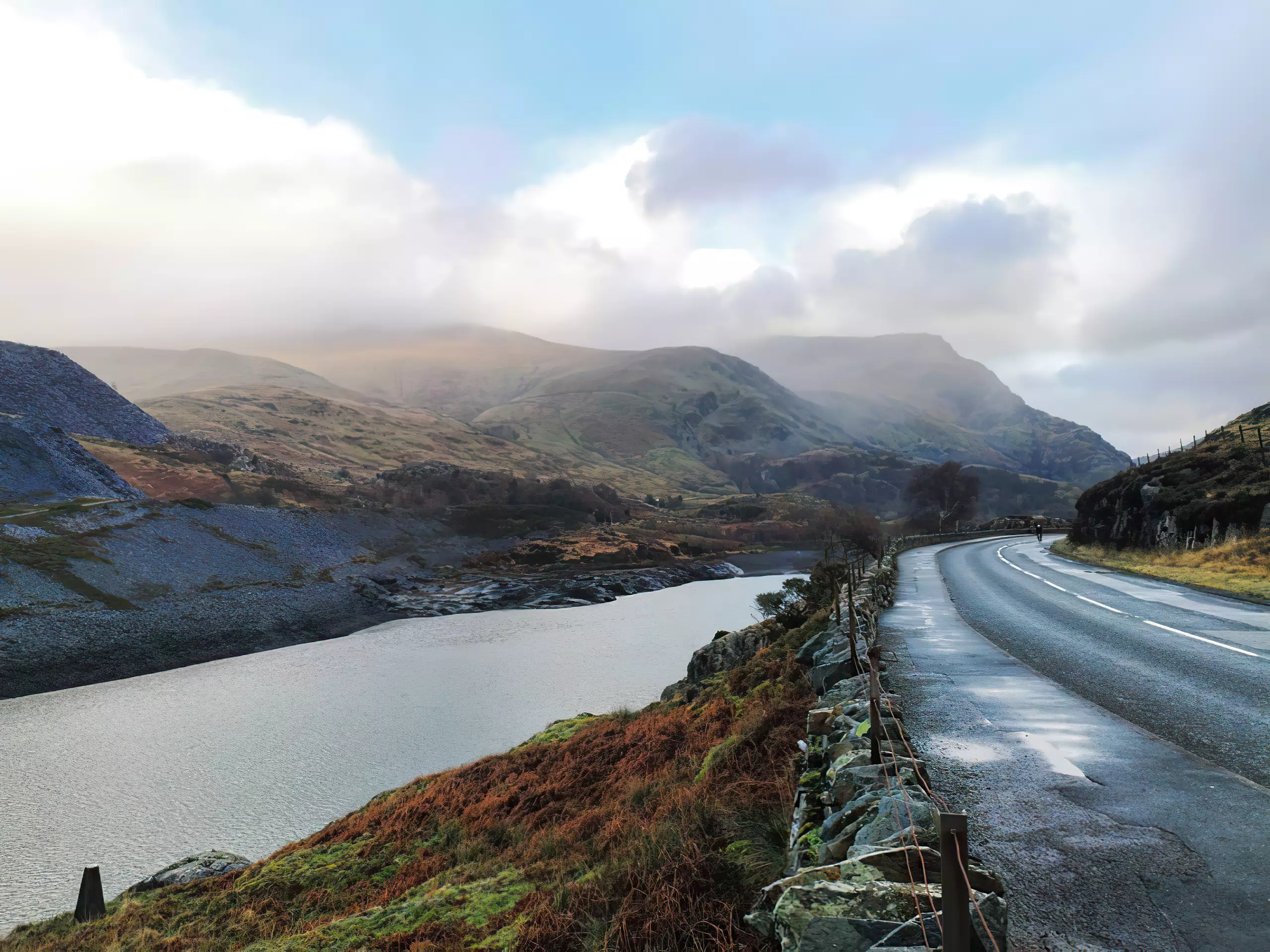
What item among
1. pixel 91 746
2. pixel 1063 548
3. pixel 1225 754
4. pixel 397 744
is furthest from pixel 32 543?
pixel 1063 548

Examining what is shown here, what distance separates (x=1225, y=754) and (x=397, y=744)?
28698 millimetres

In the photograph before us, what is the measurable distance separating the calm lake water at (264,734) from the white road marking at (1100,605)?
1872cm

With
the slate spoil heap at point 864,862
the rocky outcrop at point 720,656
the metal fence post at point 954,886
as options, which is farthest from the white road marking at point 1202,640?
the metal fence post at point 954,886

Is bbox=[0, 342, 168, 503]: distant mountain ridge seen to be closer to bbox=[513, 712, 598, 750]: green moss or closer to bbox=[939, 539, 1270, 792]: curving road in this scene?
bbox=[513, 712, 598, 750]: green moss

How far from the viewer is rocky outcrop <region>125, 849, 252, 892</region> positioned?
1598 cm

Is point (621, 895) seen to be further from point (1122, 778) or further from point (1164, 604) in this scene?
point (1164, 604)

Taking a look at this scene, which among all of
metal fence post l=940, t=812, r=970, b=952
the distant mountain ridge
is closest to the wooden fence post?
metal fence post l=940, t=812, r=970, b=952

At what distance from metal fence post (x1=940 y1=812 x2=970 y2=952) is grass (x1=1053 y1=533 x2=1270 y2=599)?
23683 millimetres

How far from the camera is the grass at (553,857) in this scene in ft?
20.2

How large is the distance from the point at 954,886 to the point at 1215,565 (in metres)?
31.8

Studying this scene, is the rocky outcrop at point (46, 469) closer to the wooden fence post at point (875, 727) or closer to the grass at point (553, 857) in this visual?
the grass at point (553, 857)

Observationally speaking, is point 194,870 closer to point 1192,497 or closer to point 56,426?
point 1192,497

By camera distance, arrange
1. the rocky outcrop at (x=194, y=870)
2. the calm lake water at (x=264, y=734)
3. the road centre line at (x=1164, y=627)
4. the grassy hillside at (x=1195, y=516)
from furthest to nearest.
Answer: the grassy hillside at (x=1195, y=516), the calm lake water at (x=264, y=734), the rocky outcrop at (x=194, y=870), the road centre line at (x=1164, y=627)

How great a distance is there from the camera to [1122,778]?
6.96 meters
